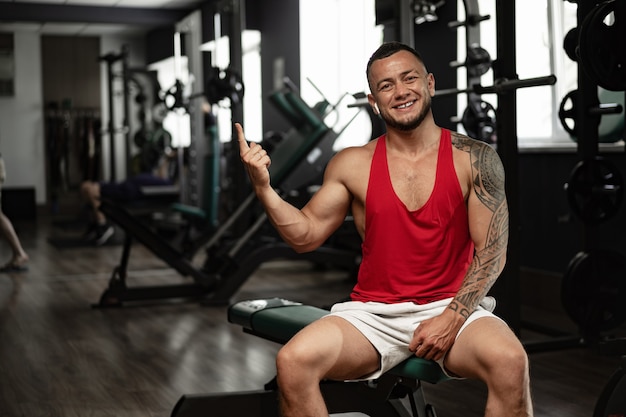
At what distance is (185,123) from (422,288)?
9.36m

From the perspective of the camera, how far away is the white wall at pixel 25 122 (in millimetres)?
11266

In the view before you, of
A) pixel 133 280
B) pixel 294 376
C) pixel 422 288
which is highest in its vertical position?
pixel 422 288

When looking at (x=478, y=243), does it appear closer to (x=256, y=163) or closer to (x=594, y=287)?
(x=256, y=163)

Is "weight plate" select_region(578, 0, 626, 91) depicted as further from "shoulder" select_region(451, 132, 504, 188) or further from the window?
the window

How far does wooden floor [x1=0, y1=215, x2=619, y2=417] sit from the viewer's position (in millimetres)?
2707

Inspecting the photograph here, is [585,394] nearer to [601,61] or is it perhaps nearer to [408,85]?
[601,61]

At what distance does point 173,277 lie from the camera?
5719mm

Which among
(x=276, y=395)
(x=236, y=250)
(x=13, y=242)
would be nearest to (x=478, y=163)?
(x=276, y=395)

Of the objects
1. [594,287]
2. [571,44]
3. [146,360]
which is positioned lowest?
[146,360]

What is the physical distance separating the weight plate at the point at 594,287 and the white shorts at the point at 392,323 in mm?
1475

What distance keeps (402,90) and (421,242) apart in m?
0.33

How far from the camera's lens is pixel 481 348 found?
5.44ft

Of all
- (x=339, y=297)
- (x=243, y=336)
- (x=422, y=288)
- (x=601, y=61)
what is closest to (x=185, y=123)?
(x=339, y=297)

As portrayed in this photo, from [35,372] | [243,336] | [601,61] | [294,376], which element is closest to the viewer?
[294,376]
